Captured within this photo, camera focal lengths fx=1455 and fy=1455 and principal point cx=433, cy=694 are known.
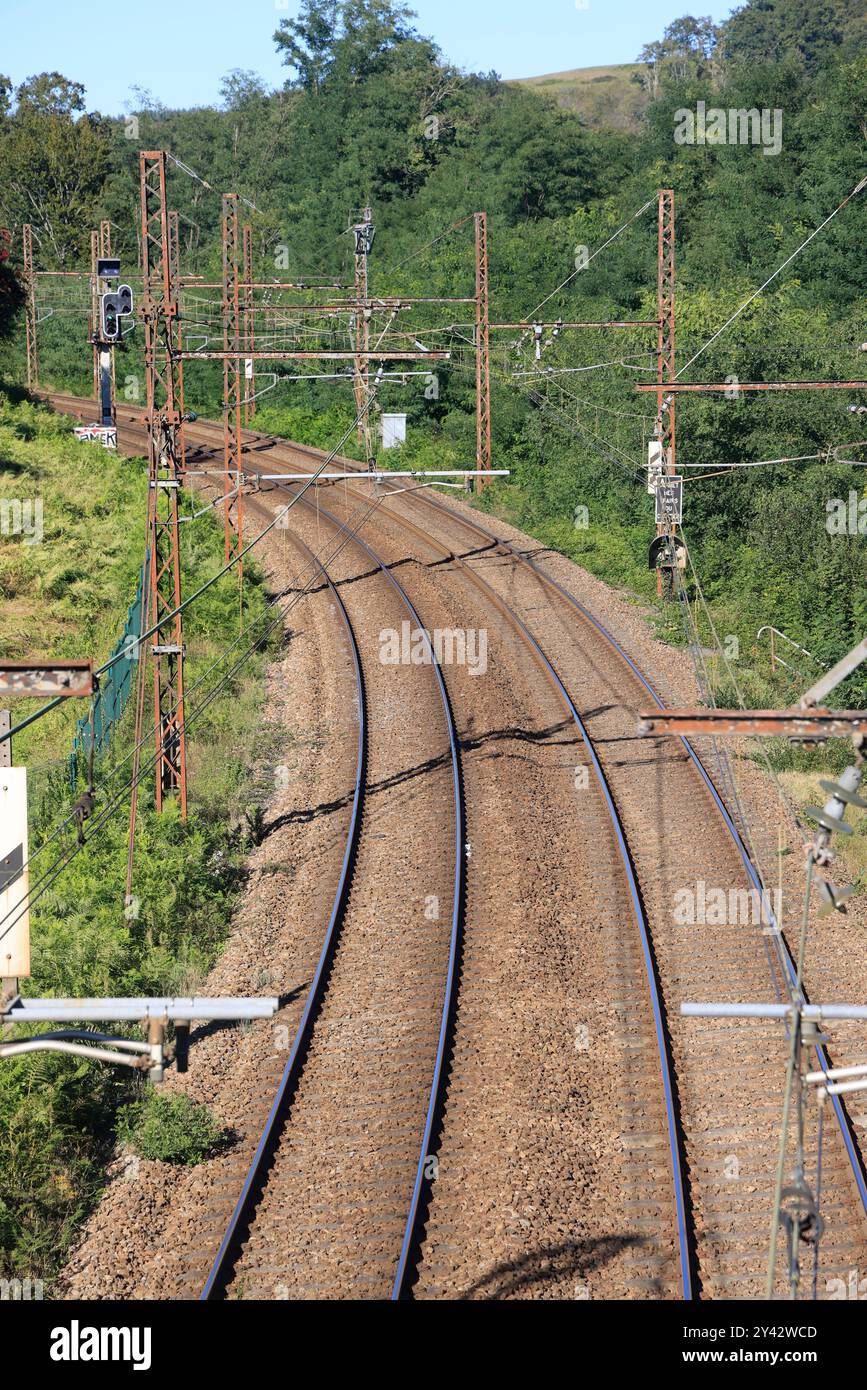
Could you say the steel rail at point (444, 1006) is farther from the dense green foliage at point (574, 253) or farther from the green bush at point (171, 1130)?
the dense green foliage at point (574, 253)

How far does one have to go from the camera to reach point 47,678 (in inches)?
312

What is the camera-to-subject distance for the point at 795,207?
5056cm

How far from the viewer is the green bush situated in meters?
11.5

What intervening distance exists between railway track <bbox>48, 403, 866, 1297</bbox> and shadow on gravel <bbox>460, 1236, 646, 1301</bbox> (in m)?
0.10

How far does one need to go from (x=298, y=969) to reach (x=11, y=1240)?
429cm

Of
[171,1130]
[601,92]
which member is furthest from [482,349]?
[601,92]

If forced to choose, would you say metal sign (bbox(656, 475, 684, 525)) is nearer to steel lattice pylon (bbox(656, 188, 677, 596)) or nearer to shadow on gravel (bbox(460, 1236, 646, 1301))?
steel lattice pylon (bbox(656, 188, 677, 596))

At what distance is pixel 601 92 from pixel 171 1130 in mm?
135070

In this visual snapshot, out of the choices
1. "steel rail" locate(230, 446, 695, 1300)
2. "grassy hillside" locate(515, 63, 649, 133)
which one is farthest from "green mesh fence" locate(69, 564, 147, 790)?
"grassy hillside" locate(515, 63, 649, 133)

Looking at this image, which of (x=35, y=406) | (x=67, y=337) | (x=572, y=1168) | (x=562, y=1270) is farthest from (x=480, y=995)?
(x=67, y=337)

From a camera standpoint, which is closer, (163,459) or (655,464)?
(163,459)

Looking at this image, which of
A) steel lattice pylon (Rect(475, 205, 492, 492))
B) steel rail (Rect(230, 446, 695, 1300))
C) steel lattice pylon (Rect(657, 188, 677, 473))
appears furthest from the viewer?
steel lattice pylon (Rect(475, 205, 492, 492))

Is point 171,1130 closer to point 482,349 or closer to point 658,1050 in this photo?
point 658,1050

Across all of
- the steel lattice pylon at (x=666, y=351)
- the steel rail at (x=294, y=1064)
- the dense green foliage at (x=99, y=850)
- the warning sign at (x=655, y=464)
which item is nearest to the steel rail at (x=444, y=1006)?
the steel rail at (x=294, y=1064)
